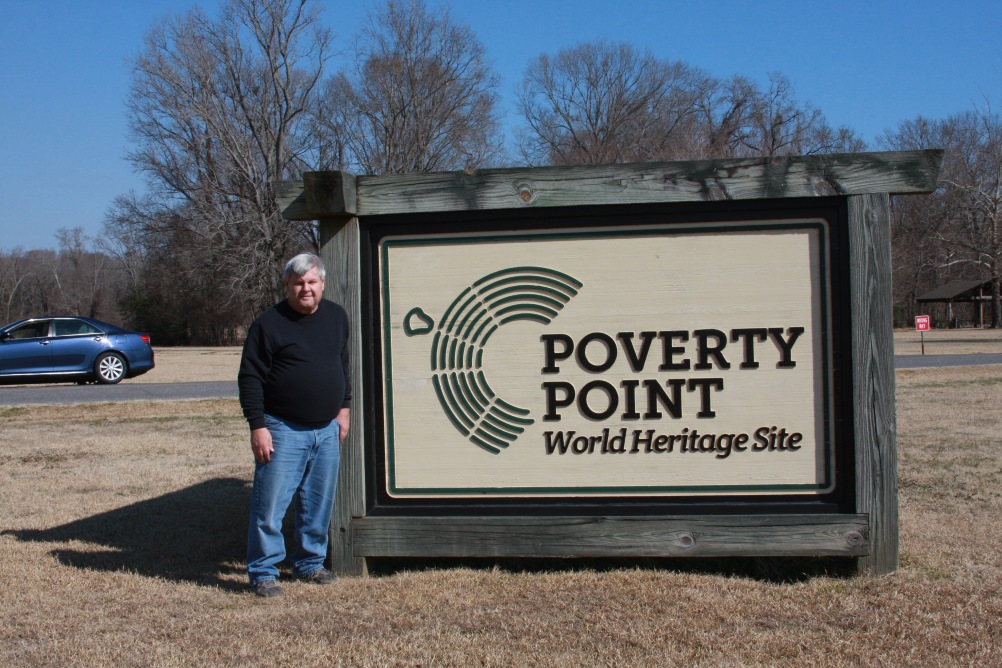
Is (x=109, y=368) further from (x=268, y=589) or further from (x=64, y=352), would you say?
(x=268, y=589)

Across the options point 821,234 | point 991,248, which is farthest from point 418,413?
point 991,248

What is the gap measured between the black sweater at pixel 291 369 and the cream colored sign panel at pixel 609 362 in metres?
0.37

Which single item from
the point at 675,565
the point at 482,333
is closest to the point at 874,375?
the point at 675,565

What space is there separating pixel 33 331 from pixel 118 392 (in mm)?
3753

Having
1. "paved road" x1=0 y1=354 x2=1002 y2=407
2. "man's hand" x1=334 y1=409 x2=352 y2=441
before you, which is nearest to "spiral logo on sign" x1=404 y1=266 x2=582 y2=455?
"man's hand" x1=334 y1=409 x2=352 y2=441

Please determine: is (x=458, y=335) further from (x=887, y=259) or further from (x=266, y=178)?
(x=266, y=178)

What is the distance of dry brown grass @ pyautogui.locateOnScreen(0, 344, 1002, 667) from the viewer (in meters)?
3.40

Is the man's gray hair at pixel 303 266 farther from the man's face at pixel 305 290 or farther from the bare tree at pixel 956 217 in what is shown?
the bare tree at pixel 956 217

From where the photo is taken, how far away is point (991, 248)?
182 feet

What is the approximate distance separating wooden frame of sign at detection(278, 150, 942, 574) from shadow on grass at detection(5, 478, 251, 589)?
2.99 ft

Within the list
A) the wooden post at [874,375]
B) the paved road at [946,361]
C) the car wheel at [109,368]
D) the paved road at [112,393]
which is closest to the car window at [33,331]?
the paved road at [112,393]

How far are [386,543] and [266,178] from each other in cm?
3687

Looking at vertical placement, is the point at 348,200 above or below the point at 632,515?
above

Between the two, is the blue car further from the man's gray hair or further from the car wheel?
the man's gray hair
